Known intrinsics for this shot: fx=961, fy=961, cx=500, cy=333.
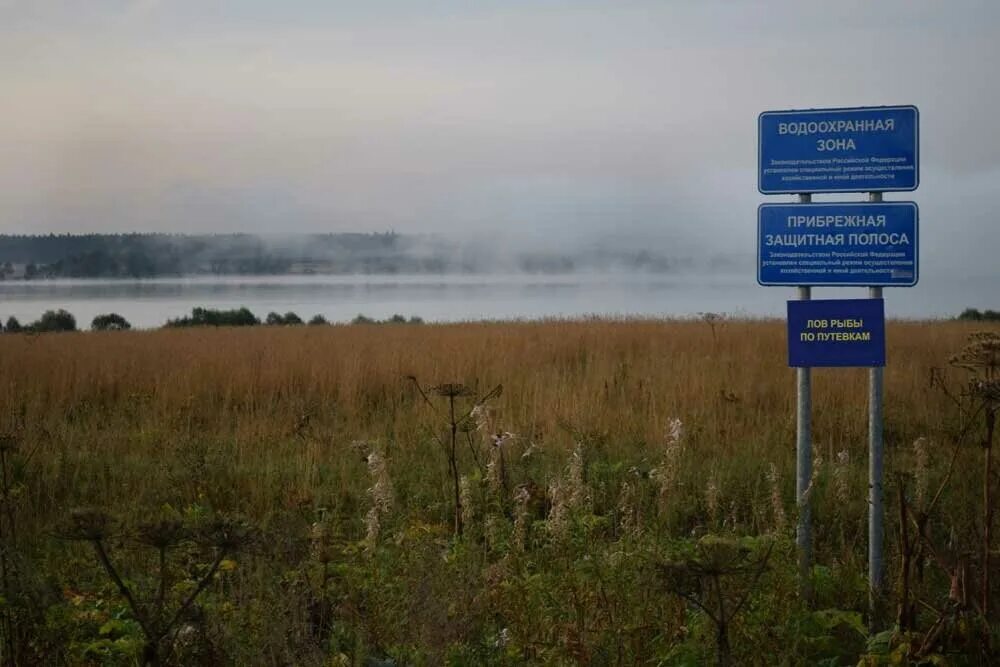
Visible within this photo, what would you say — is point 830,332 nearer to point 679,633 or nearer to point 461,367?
point 679,633

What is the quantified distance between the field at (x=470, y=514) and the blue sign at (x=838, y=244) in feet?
2.90

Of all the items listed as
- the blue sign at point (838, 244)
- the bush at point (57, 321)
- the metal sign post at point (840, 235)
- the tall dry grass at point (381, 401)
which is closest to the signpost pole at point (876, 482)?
the metal sign post at point (840, 235)

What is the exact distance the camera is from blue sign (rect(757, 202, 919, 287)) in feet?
17.1

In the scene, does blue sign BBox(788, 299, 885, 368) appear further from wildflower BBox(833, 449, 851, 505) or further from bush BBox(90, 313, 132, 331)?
bush BBox(90, 313, 132, 331)

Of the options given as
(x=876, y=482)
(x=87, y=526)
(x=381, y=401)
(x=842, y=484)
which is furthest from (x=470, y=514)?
(x=381, y=401)

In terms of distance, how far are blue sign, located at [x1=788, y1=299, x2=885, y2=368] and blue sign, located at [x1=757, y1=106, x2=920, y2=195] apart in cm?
64

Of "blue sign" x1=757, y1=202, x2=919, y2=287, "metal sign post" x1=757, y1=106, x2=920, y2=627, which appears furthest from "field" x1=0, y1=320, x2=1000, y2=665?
"blue sign" x1=757, y1=202, x2=919, y2=287

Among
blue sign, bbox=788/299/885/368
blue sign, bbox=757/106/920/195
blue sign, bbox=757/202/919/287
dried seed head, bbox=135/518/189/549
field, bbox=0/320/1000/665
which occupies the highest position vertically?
blue sign, bbox=757/106/920/195

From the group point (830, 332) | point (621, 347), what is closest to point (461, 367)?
point (621, 347)

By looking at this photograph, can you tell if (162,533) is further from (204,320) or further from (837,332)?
(204,320)

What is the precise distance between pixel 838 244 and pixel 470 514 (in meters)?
2.67

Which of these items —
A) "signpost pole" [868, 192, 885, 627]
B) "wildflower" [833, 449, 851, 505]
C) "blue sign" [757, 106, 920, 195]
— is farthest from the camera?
"wildflower" [833, 449, 851, 505]

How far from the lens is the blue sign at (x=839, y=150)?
518 centimetres

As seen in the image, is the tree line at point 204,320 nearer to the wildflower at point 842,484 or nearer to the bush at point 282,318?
the bush at point 282,318
